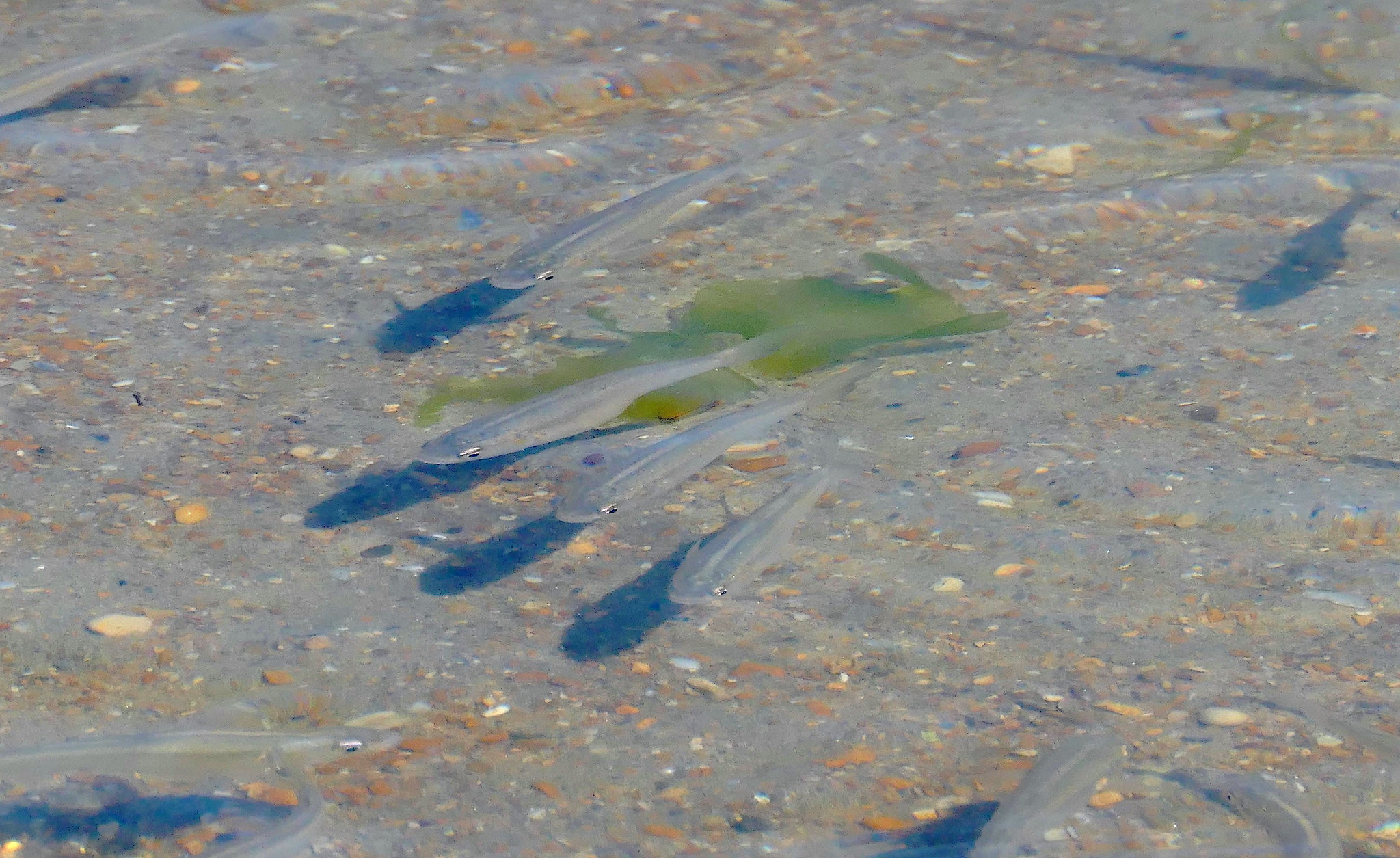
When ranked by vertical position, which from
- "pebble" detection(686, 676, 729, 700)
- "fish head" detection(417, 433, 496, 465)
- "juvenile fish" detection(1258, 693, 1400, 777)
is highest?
"fish head" detection(417, 433, 496, 465)

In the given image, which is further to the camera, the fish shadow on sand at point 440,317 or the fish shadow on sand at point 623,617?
the fish shadow on sand at point 440,317

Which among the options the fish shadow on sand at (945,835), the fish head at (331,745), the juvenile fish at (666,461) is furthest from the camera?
the juvenile fish at (666,461)

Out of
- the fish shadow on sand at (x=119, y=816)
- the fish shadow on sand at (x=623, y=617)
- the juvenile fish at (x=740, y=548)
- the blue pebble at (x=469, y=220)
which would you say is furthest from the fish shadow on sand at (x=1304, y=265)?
the fish shadow on sand at (x=119, y=816)

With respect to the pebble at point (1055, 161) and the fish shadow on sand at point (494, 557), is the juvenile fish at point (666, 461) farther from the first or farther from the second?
the pebble at point (1055, 161)

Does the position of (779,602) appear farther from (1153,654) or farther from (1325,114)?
(1325,114)

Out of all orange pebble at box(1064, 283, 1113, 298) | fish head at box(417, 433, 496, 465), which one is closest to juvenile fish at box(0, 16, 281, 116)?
fish head at box(417, 433, 496, 465)

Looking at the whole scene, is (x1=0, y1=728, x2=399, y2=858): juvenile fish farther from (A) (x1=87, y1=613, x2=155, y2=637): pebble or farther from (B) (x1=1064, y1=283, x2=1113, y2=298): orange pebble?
(B) (x1=1064, y1=283, x2=1113, y2=298): orange pebble

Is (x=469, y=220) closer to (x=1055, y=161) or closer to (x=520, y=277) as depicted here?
(x=520, y=277)
